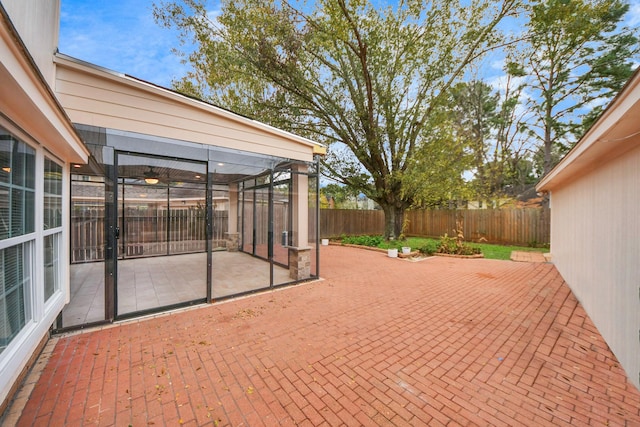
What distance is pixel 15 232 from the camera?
195 centimetres

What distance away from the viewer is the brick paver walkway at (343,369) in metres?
1.98

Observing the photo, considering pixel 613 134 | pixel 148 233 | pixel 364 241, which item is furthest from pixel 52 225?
pixel 364 241

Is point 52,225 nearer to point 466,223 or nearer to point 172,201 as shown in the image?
point 172,201

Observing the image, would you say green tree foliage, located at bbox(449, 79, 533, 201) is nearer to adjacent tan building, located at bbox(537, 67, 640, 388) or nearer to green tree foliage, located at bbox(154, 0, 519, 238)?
green tree foliage, located at bbox(154, 0, 519, 238)

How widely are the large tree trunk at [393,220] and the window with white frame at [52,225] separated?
1120 cm

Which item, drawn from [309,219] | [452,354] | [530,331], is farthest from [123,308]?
[530,331]

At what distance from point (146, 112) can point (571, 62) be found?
18.0 metres

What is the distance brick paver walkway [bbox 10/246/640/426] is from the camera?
6.51 feet

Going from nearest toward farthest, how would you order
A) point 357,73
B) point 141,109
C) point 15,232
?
point 15,232, point 141,109, point 357,73

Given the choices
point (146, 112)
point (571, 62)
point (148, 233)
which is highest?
point (571, 62)

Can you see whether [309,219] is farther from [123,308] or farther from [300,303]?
[123,308]

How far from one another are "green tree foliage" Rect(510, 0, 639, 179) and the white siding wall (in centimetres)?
823

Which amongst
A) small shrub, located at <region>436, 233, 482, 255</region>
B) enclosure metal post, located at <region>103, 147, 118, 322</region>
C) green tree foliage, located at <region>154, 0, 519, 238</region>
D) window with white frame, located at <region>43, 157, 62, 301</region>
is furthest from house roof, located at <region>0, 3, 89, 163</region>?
small shrub, located at <region>436, 233, 482, 255</region>

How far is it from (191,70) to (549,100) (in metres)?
17.7
